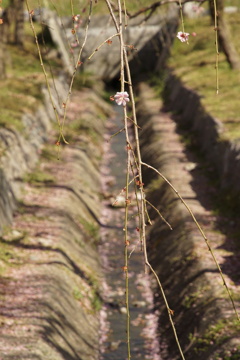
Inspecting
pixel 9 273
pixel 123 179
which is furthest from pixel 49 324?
pixel 123 179

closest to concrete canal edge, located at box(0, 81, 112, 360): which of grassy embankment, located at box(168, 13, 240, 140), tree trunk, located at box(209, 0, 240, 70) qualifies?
grassy embankment, located at box(168, 13, 240, 140)

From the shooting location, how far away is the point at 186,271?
13.1 meters

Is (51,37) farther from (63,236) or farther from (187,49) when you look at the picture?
(63,236)

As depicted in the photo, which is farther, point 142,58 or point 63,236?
point 142,58

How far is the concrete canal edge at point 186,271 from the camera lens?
10.5 m

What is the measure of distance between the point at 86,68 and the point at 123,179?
1563 cm

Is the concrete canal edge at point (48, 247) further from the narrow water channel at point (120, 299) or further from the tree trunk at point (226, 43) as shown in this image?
the tree trunk at point (226, 43)

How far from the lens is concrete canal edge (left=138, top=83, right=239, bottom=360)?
1049cm

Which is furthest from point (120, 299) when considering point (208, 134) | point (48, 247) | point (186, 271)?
point (208, 134)

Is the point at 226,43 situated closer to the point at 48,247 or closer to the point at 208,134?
the point at 208,134

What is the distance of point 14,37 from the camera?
34469mm

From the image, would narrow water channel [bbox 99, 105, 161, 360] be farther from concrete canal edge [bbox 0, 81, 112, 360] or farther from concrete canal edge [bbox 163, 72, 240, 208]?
concrete canal edge [bbox 163, 72, 240, 208]

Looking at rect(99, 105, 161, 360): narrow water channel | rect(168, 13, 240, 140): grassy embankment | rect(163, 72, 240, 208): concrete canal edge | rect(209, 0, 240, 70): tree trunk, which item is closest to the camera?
rect(99, 105, 161, 360): narrow water channel

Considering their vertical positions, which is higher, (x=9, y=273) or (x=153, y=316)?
(x=9, y=273)
